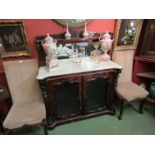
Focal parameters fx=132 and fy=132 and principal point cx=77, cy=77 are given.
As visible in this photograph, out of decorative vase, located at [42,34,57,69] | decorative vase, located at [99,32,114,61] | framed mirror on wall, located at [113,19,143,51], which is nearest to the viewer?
decorative vase, located at [42,34,57,69]

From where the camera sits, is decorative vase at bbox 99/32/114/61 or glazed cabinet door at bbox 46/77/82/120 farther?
decorative vase at bbox 99/32/114/61

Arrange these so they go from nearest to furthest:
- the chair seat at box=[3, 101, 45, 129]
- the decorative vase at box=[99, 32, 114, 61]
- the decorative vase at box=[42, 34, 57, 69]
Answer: the chair seat at box=[3, 101, 45, 129], the decorative vase at box=[42, 34, 57, 69], the decorative vase at box=[99, 32, 114, 61]

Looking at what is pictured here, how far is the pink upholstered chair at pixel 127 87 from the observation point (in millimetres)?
1825

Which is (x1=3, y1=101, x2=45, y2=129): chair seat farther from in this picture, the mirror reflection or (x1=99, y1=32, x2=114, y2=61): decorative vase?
the mirror reflection

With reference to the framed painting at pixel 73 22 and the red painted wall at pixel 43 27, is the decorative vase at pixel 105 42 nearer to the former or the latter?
the red painted wall at pixel 43 27

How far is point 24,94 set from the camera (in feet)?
5.58

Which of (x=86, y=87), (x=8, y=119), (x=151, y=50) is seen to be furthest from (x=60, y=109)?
(x=151, y=50)

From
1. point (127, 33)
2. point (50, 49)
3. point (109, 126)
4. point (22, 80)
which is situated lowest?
point (109, 126)

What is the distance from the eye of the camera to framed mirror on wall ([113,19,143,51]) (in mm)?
1879

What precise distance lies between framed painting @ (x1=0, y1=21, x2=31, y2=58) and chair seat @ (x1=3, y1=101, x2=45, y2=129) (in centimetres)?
67

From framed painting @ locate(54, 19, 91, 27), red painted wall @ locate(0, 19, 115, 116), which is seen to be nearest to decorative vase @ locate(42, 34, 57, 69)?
red painted wall @ locate(0, 19, 115, 116)

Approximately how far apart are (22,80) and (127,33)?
1623mm

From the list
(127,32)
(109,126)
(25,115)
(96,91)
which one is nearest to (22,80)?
(25,115)

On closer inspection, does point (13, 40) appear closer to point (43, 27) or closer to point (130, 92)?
point (43, 27)
